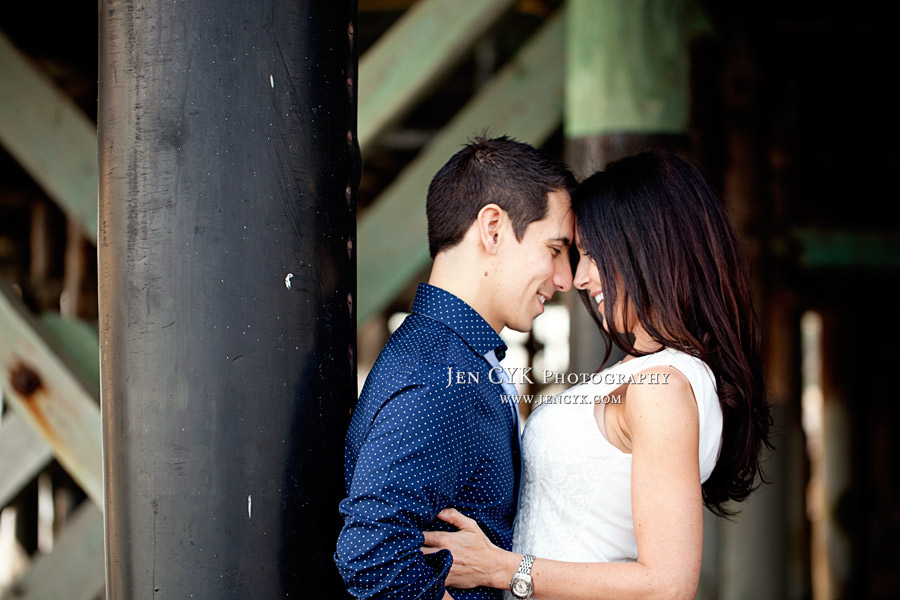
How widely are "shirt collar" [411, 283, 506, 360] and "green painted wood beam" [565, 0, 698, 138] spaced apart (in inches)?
61.6

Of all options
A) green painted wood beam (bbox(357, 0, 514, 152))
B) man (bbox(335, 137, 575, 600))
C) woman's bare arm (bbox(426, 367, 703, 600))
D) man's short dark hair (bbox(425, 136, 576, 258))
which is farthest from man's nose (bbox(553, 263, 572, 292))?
green painted wood beam (bbox(357, 0, 514, 152))

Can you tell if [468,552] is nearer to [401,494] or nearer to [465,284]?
[401,494]

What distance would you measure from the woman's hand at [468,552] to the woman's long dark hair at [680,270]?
0.55 m

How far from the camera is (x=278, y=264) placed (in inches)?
59.2

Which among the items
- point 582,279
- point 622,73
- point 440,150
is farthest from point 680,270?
point 440,150

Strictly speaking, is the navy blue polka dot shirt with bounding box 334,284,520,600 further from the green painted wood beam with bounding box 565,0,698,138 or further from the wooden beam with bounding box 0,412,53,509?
the wooden beam with bounding box 0,412,53,509

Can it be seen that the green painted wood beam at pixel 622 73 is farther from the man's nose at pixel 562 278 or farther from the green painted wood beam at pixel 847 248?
the green painted wood beam at pixel 847 248

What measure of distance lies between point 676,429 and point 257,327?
0.84 meters

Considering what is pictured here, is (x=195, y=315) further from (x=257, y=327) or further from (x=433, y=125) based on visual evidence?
(x=433, y=125)

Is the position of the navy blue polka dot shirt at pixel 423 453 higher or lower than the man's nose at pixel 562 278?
lower

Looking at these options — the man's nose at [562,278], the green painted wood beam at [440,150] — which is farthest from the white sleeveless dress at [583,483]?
the green painted wood beam at [440,150]

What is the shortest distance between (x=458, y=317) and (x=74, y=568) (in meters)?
2.43

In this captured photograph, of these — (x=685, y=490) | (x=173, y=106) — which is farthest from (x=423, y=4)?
(x=685, y=490)

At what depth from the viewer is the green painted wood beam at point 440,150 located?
331 centimetres
